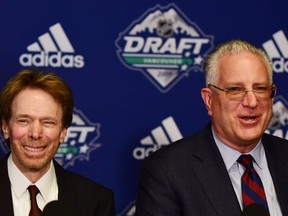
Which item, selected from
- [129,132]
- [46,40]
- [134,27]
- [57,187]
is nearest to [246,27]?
[134,27]

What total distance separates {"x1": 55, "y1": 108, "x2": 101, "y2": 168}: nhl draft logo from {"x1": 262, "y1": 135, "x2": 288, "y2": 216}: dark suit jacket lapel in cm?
59

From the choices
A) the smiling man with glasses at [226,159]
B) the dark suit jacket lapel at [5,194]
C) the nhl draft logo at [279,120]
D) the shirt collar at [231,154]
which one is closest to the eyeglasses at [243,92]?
the smiling man with glasses at [226,159]

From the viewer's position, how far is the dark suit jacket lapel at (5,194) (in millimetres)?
1818

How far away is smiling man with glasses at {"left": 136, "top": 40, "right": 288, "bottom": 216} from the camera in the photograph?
6.04 feet

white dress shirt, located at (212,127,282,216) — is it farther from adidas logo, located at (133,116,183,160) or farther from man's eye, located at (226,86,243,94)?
adidas logo, located at (133,116,183,160)

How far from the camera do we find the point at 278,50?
7.82ft

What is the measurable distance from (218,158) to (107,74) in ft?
1.80

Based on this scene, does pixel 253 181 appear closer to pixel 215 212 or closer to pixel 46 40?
pixel 215 212

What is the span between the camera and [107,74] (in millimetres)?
2252

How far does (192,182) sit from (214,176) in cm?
7

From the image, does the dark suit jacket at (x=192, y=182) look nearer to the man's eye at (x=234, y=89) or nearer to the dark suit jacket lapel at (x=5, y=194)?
the man's eye at (x=234, y=89)

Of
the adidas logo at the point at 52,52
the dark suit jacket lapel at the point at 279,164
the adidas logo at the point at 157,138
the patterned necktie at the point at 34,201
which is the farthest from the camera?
the adidas logo at the point at 157,138

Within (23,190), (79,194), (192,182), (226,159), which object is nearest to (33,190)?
(23,190)

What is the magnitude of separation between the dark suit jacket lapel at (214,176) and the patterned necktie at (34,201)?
1.49 feet
